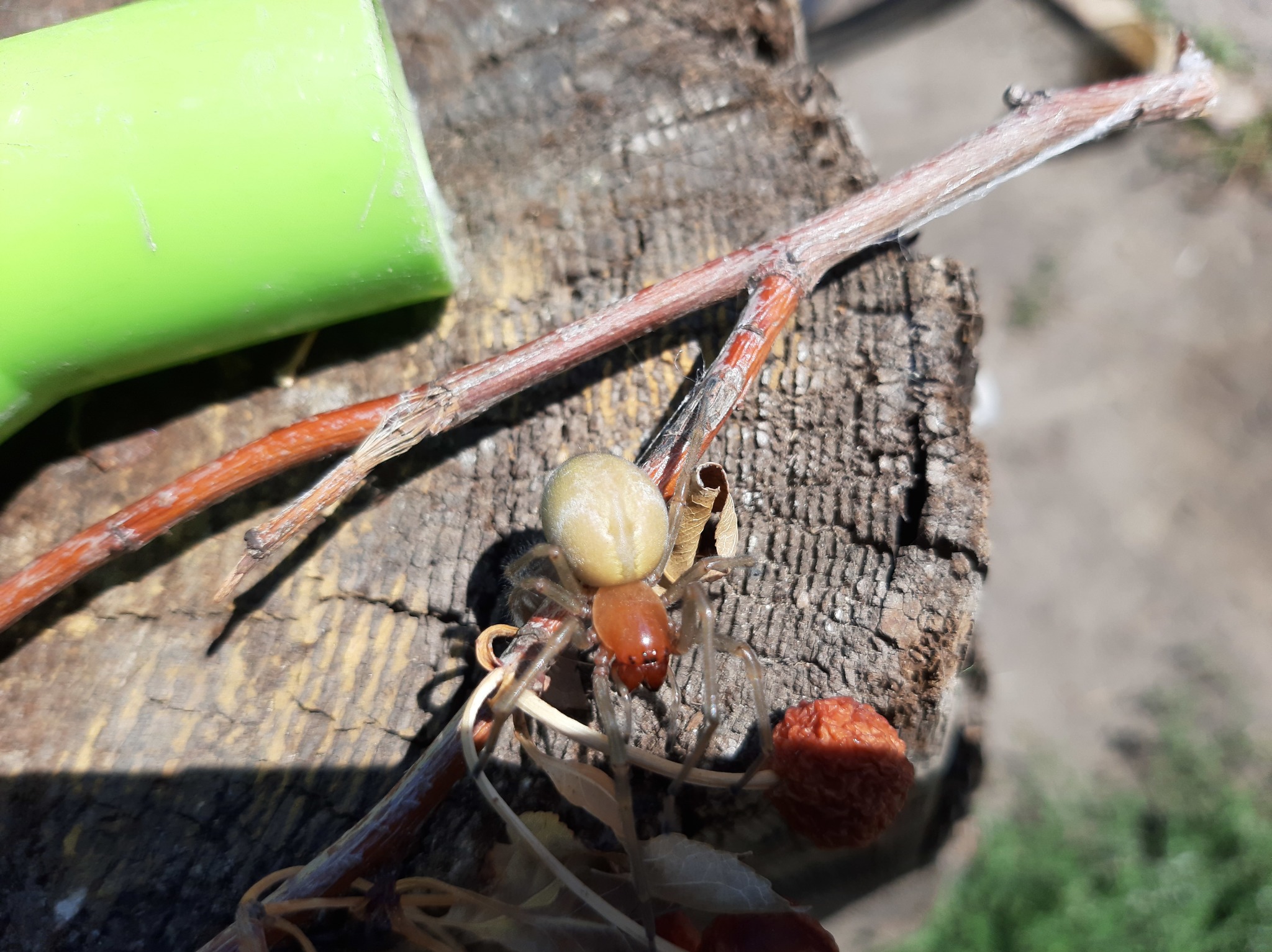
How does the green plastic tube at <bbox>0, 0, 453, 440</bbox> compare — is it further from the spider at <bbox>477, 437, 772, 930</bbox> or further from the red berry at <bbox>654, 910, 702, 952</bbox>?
the red berry at <bbox>654, 910, 702, 952</bbox>

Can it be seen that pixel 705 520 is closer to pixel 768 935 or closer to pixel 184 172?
pixel 768 935

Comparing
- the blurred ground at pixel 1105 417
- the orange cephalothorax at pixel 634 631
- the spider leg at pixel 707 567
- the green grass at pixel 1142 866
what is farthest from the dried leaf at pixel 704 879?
the green grass at pixel 1142 866

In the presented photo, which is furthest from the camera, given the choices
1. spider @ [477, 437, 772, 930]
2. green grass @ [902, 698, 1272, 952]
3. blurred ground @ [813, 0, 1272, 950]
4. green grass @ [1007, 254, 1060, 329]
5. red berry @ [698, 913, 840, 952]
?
green grass @ [1007, 254, 1060, 329]

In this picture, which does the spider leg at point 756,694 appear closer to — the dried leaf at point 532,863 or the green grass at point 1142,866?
the dried leaf at point 532,863

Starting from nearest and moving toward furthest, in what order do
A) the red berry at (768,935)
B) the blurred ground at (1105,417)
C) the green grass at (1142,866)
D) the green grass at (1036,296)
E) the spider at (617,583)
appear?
the red berry at (768,935), the spider at (617,583), the green grass at (1142,866), the blurred ground at (1105,417), the green grass at (1036,296)

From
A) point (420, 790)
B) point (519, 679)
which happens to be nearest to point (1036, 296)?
point (519, 679)

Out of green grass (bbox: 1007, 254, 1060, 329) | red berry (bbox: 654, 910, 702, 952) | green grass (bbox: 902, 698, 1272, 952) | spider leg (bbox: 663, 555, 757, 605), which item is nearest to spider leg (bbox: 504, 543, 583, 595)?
spider leg (bbox: 663, 555, 757, 605)

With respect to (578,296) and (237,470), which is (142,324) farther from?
(578,296)
